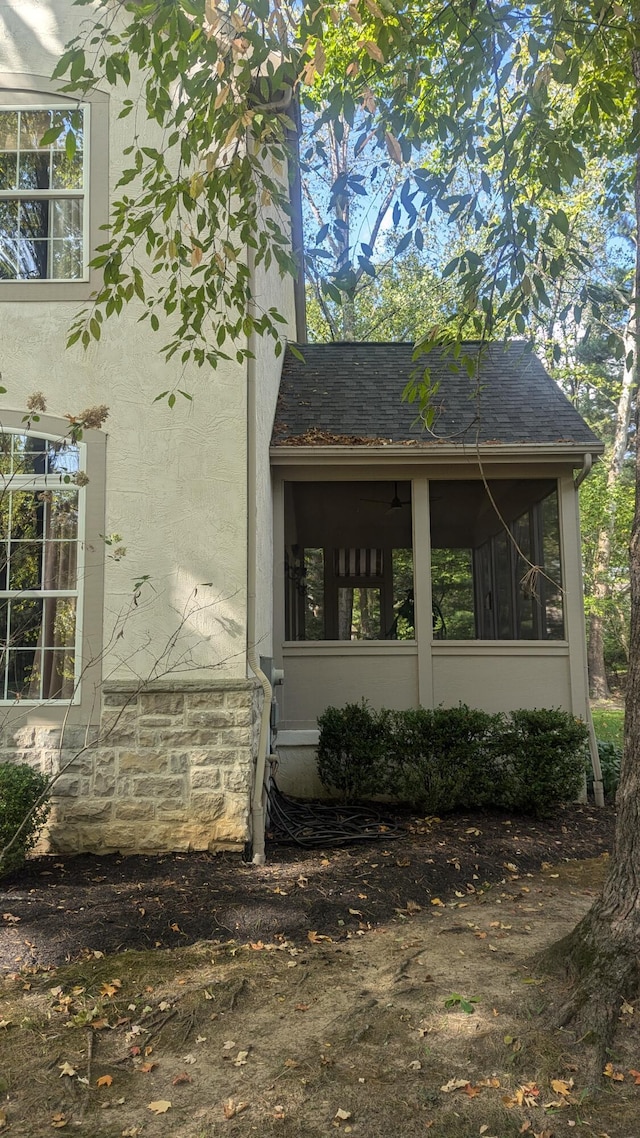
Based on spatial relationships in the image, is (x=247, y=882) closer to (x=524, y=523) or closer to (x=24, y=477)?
(x=24, y=477)

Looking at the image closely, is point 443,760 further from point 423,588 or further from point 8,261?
point 8,261

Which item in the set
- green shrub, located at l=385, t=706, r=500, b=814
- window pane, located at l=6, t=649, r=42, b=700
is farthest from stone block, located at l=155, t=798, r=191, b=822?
green shrub, located at l=385, t=706, r=500, b=814

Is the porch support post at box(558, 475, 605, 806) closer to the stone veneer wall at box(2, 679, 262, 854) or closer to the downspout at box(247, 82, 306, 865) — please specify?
the downspout at box(247, 82, 306, 865)

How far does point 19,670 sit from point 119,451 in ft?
5.50

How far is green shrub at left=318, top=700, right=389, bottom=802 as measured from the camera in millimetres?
6895

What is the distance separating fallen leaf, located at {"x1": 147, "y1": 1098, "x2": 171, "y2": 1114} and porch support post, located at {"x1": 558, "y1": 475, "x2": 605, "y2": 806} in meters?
5.59

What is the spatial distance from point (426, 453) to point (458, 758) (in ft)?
9.21

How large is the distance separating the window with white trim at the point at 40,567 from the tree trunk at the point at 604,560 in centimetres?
1419

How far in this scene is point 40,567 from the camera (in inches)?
222

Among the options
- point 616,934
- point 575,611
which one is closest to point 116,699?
point 616,934

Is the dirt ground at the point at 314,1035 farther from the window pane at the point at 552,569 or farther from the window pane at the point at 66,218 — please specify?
the window pane at the point at 66,218

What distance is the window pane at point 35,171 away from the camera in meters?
5.94

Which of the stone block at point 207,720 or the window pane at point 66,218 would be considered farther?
the window pane at point 66,218

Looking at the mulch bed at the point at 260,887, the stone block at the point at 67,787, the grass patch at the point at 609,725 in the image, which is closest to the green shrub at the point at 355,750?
the mulch bed at the point at 260,887
